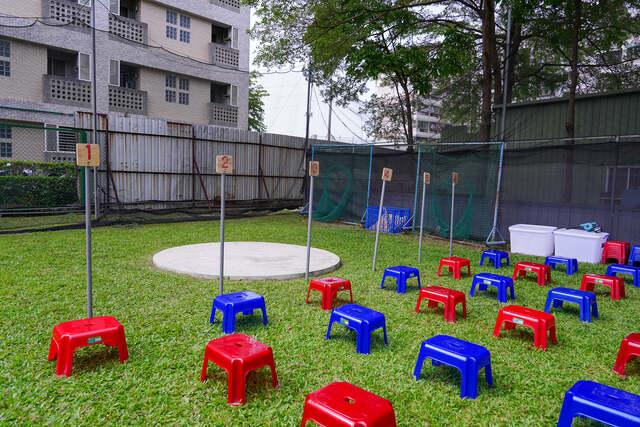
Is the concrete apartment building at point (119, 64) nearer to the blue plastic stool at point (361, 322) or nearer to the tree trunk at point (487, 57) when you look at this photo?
the tree trunk at point (487, 57)

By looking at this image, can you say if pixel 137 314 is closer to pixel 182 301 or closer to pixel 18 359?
pixel 182 301

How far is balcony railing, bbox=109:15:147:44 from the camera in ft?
52.3

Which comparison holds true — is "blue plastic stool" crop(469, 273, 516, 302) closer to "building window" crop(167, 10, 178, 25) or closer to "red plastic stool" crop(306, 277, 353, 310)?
"red plastic stool" crop(306, 277, 353, 310)

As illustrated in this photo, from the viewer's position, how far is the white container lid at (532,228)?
28.8 ft

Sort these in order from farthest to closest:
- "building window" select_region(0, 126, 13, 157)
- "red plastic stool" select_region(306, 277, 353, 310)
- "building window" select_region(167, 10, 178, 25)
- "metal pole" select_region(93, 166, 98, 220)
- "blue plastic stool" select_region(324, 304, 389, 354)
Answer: "building window" select_region(167, 10, 178, 25)
"building window" select_region(0, 126, 13, 157)
"metal pole" select_region(93, 166, 98, 220)
"red plastic stool" select_region(306, 277, 353, 310)
"blue plastic stool" select_region(324, 304, 389, 354)

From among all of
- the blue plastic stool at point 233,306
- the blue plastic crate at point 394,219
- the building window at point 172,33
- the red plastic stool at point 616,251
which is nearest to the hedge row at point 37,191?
the blue plastic stool at point 233,306

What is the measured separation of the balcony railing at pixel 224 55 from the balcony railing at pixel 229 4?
6.46 ft

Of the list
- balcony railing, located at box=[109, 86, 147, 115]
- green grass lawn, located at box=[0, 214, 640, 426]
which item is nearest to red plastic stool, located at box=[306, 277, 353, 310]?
green grass lawn, located at box=[0, 214, 640, 426]

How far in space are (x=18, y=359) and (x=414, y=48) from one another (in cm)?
1249

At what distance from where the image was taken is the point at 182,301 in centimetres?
477

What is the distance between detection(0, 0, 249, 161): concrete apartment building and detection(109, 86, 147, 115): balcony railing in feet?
0.13

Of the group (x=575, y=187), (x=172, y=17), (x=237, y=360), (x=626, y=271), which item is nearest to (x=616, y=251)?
(x=575, y=187)

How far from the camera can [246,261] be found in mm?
6746

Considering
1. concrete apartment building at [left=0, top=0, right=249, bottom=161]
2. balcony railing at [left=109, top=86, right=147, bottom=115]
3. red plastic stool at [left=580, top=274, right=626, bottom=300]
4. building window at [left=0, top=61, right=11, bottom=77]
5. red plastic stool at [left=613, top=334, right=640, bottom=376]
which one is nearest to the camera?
red plastic stool at [left=613, top=334, right=640, bottom=376]
